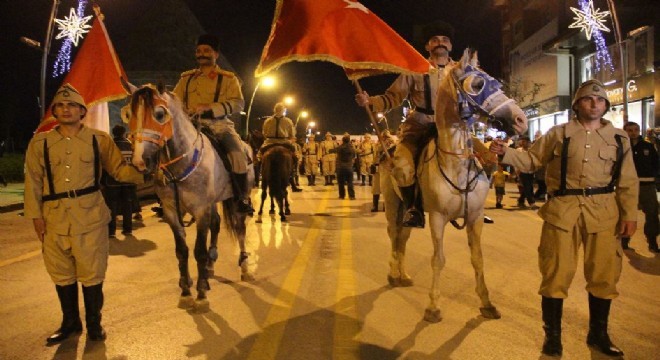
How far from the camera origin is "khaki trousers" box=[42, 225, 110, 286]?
495 cm

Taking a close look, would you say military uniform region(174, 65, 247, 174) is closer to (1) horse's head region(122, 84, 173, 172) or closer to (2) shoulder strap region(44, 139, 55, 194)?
(1) horse's head region(122, 84, 173, 172)

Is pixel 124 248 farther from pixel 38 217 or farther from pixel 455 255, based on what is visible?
pixel 455 255

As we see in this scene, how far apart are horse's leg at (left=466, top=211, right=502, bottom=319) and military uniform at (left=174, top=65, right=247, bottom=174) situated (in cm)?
308

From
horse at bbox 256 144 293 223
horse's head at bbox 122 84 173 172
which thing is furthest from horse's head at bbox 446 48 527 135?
horse at bbox 256 144 293 223

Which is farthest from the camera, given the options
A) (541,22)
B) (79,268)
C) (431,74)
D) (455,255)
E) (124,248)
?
(541,22)

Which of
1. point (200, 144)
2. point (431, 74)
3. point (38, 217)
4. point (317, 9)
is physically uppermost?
point (317, 9)


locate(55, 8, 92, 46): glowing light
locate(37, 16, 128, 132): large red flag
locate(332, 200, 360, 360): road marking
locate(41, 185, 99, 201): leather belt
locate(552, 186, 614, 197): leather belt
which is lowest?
locate(332, 200, 360, 360): road marking

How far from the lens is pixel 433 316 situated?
217 inches

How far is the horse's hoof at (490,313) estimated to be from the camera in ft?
18.4

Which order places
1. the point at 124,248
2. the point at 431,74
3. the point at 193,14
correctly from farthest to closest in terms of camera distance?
1. the point at 193,14
2. the point at 124,248
3. the point at 431,74

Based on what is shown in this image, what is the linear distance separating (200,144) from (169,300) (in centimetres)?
185

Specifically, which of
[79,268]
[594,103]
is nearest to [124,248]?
[79,268]

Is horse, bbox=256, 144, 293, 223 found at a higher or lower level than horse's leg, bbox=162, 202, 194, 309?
higher

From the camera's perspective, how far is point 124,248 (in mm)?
9836
